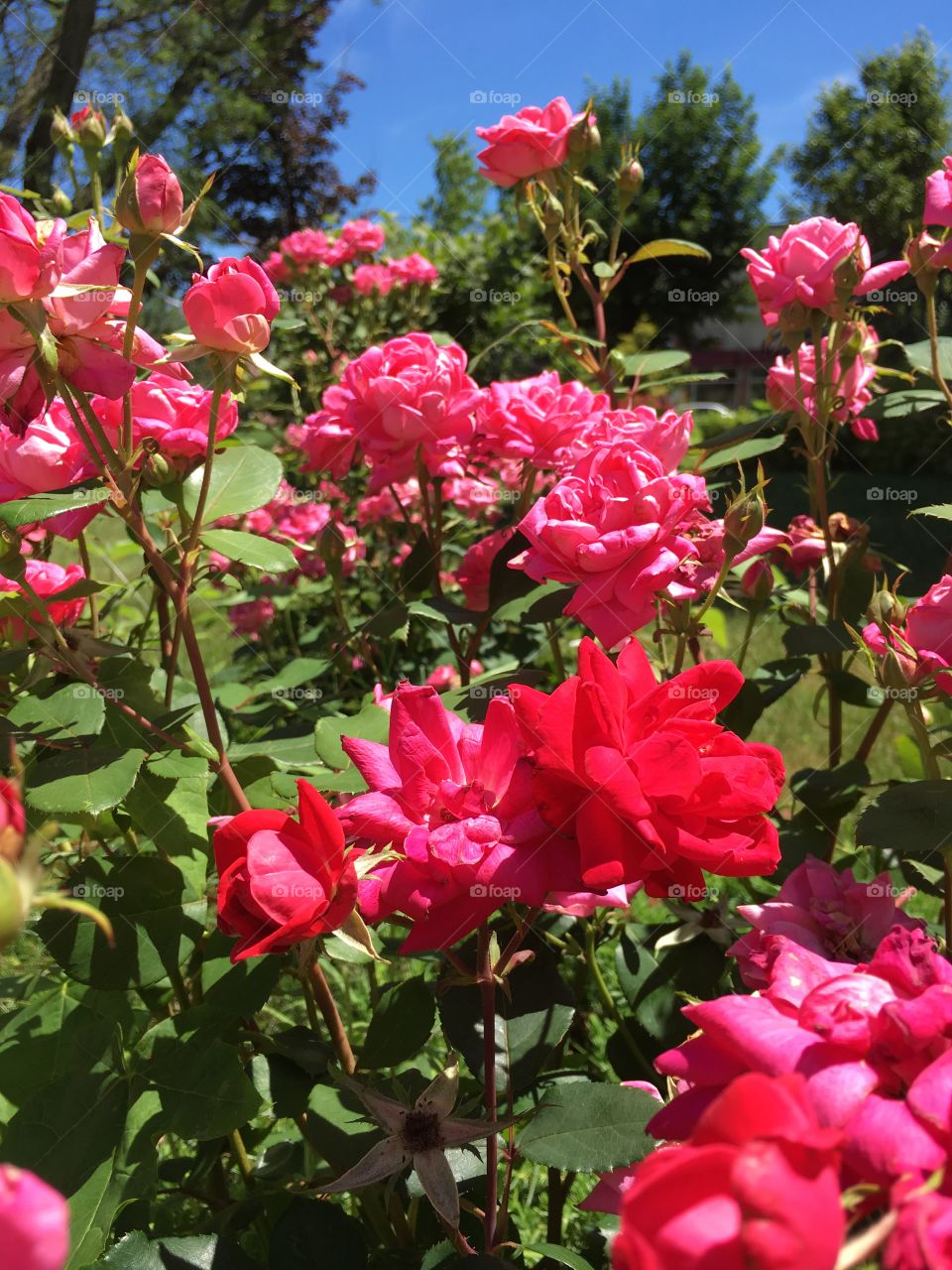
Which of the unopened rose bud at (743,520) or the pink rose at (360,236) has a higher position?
the pink rose at (360,236)

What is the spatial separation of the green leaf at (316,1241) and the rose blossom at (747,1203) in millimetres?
491

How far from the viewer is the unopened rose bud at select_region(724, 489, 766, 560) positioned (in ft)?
2.90

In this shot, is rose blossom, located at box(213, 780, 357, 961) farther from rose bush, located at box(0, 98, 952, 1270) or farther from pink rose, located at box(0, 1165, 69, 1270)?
pink rose, located at box(0, 1165, 69, 1270)

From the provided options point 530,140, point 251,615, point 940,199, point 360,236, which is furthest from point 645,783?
point 360,236

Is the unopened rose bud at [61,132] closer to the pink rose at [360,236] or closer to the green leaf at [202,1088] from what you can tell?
the green leaf at [202,1088]

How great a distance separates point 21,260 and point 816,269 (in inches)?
35.7

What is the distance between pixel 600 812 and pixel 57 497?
579 millimetres

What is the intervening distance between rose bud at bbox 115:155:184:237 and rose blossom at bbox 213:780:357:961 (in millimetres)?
494

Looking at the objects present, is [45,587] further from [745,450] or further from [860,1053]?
[860,1053]

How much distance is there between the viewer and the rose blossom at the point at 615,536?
819 mm

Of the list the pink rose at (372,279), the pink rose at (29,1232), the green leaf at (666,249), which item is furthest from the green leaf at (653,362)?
the pink rose at (372,279)

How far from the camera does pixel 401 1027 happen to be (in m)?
0.86

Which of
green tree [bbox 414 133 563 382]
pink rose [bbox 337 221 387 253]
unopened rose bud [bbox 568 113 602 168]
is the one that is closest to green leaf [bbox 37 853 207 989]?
unopened rose bud [bbox 568 113 602 168]

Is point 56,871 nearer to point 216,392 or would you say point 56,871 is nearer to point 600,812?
point 216,392
